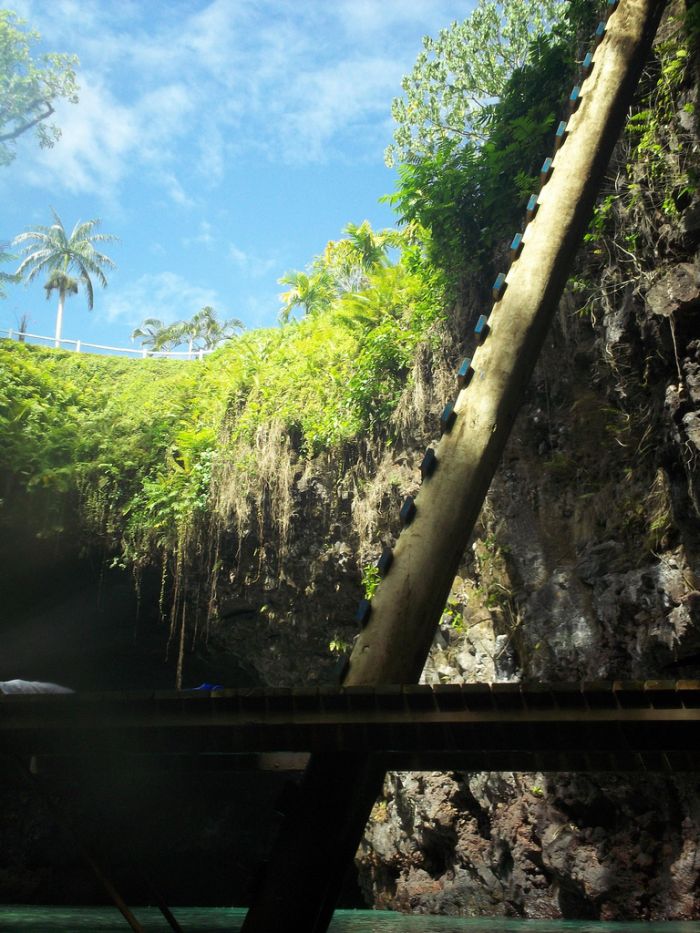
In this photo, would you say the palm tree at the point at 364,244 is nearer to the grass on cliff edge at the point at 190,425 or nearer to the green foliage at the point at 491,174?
the grass on cliff edge at the point at 190,425

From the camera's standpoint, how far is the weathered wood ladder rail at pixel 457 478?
4.01 metres

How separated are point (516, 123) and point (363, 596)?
8061 mm

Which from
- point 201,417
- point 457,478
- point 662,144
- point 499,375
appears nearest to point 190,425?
point 201,417

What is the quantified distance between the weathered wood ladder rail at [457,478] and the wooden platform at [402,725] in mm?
348

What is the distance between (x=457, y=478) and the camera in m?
5.07

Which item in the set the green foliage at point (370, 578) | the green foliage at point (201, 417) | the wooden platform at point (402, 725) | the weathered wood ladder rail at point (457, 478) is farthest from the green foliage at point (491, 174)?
the wooden platform at point (402, 725)

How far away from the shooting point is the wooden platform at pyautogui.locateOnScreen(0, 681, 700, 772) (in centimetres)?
379

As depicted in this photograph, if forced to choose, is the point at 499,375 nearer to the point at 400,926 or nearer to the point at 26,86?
the point at 400,926

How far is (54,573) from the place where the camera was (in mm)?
16109

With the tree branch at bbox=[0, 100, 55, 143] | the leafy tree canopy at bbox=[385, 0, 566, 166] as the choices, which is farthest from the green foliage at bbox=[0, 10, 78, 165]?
the leafy tree canopy at bbox=[385, 0, 566, 166]

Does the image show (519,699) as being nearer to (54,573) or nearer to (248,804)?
(54,573)

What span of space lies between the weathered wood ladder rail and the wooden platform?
348 mm

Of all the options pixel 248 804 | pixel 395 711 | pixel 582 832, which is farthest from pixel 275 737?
pixel 248 804

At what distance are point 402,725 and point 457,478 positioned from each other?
173 cm
